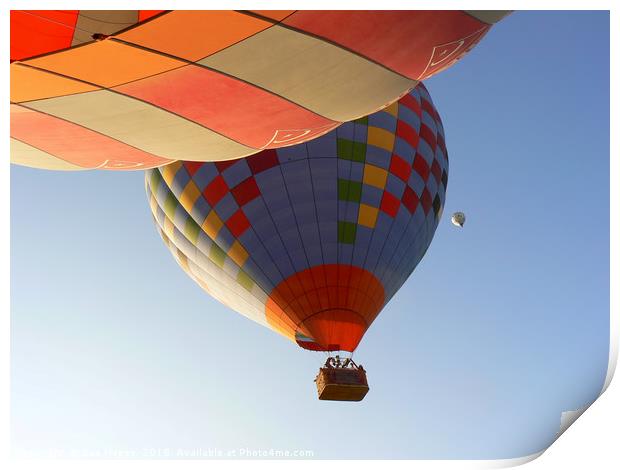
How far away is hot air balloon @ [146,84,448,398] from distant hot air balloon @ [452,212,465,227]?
3.80 feet

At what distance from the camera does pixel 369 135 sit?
6883 mm

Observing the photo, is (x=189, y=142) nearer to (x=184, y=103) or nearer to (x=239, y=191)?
(x=184, y=103)

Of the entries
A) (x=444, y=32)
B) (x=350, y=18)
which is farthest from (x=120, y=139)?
(x=444, y=32)

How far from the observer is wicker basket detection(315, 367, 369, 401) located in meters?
6.05

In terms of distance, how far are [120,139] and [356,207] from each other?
321 cm

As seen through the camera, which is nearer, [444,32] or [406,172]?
[444,32]

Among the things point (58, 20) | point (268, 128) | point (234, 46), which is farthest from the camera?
point (268, 128)

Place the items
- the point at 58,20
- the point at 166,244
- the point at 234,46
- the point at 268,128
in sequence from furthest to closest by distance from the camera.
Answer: the point at 166,244, the point at 268,128, the point at 234,46, the point at 58,20

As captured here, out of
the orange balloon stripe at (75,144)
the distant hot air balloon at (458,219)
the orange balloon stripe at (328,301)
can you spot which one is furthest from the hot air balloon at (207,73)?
the distant hot air balloon at (458,219)

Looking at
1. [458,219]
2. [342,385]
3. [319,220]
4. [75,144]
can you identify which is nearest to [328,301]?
[319,220]

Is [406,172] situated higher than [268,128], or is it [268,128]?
[406,172]

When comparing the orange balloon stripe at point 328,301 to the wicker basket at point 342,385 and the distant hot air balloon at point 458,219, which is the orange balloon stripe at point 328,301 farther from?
the distant hot air balloon at point 458,219

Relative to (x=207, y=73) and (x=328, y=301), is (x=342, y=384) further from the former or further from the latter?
(x=207, y=73)

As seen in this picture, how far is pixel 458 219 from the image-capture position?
835cm
